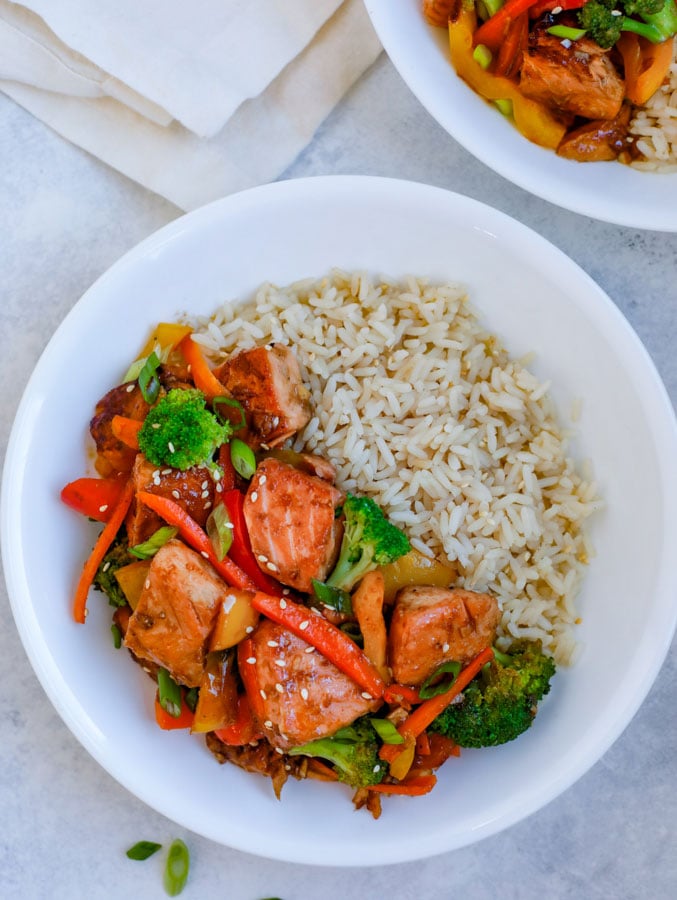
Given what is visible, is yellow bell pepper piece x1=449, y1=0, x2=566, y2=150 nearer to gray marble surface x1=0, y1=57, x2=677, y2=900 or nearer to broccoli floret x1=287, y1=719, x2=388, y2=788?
gray marble surface x1=0, y1=57, x2=677, y2=900

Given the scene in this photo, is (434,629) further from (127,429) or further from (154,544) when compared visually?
(127,429)

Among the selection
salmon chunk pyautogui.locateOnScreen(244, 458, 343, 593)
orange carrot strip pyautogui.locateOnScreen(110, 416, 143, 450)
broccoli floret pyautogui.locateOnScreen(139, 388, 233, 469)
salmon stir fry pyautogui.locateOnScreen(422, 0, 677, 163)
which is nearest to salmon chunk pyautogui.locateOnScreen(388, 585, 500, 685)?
salmon chunk pyautogui.locateOnScreen(244, 458, 343, 593)

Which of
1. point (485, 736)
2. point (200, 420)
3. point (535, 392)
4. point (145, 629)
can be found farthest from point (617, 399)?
point (145, 629)

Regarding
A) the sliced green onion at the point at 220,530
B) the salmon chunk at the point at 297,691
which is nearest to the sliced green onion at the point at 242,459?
the sliced green onion at the point at 220,530

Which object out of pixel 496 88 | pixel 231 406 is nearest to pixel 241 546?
pixel 231 406

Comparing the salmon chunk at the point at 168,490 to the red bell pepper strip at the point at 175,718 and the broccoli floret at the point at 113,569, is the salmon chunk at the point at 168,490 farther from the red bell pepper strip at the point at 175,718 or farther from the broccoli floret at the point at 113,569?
the red bell pepper strip at the point at 175,718

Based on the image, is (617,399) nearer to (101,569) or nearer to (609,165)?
(609,165)
